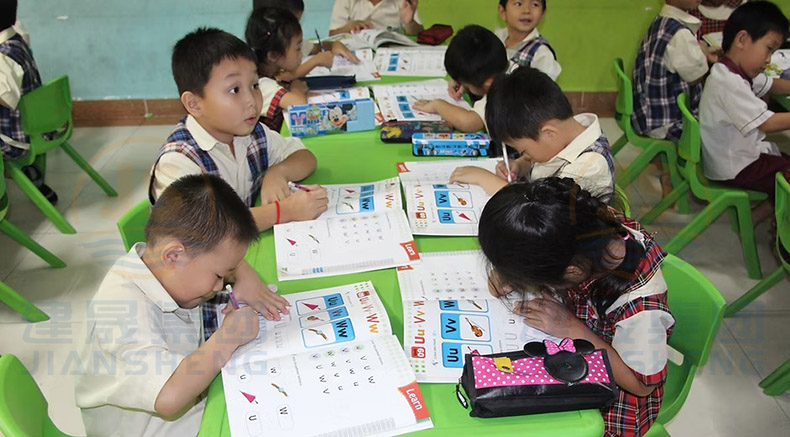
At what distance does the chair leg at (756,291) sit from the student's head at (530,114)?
1.04 metres

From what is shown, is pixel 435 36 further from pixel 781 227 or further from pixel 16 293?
pixel 16 293

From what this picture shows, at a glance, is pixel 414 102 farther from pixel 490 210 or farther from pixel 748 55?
pixel 748 55

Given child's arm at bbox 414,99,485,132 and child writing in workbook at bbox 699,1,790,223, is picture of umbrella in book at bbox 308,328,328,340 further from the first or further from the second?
child writing in workbook at bbox 699,1,790,223

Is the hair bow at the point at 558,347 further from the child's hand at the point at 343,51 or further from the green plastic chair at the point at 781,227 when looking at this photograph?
the child's hand at the point at 343,51

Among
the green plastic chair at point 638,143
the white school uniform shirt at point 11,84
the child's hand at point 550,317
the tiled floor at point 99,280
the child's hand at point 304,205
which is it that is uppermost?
the child's hand at point 550,317

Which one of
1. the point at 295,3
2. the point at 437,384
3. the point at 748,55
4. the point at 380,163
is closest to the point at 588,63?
the point at 748,55

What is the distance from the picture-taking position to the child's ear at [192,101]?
4.85 feet

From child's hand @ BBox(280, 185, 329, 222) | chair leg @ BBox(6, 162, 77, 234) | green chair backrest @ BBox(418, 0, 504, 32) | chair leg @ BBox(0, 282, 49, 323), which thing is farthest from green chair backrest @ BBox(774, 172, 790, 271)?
chair leg @ BBox(6, 162, 77, 234)

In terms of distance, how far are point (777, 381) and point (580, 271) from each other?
120 cm

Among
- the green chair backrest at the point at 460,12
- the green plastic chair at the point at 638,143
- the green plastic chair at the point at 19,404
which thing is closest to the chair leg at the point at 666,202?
the green plastic chair at the point at 638,143

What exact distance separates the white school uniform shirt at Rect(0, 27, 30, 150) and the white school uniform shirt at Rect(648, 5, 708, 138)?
262 centimetres

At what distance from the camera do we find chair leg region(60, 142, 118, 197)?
2.83 m

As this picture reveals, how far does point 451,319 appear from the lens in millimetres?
1057

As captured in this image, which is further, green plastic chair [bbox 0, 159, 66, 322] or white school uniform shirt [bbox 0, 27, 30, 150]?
white school uniform shirt [bbox 0, 27, 30, 150]
